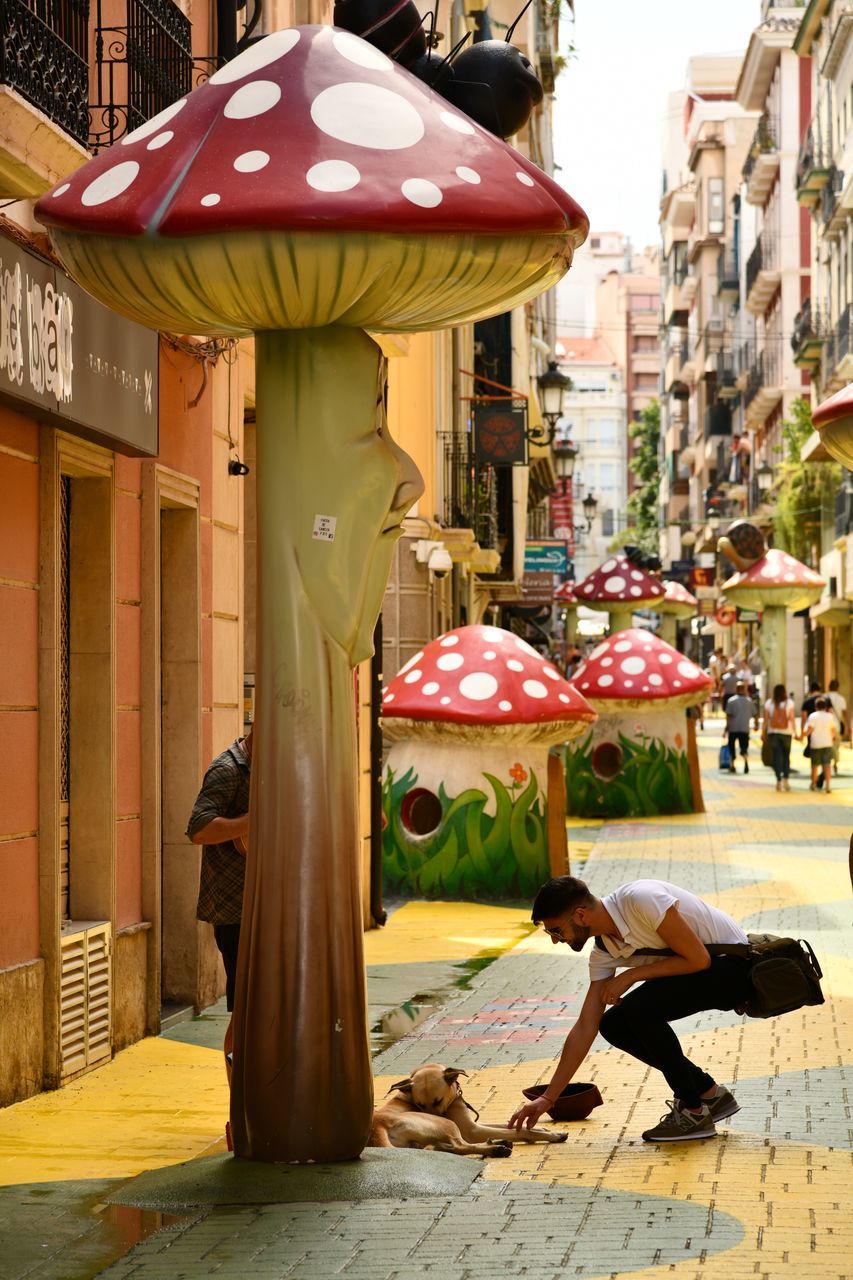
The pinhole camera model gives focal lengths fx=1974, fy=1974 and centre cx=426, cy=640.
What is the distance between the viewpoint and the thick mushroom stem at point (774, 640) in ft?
128

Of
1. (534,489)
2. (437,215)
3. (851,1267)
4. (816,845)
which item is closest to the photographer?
(851,1267)

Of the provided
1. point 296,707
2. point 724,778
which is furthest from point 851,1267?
point 724,778

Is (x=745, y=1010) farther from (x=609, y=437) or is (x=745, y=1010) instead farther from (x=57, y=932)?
(x=609, y=437)

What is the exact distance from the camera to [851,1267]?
19.0 feet

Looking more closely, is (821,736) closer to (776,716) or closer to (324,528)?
(776,716)

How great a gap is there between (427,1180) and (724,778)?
93.6 ft

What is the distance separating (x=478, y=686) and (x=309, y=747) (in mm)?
9973

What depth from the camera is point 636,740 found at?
2648 centimetres

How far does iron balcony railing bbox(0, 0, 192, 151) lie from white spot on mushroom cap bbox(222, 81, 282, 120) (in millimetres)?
1556

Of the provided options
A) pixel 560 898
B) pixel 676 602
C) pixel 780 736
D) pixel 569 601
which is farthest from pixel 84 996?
pixel 676 602

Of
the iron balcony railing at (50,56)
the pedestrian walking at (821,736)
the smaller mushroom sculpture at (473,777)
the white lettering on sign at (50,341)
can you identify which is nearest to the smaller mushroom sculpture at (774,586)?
the pedestrian walking at (821,736)

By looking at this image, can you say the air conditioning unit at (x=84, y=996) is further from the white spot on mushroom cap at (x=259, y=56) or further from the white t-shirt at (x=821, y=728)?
the white t-shirt at (x=821, y=728)

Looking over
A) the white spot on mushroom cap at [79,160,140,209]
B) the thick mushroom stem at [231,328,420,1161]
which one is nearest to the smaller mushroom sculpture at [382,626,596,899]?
the thick mushroom stem at [231,328,420,1161]

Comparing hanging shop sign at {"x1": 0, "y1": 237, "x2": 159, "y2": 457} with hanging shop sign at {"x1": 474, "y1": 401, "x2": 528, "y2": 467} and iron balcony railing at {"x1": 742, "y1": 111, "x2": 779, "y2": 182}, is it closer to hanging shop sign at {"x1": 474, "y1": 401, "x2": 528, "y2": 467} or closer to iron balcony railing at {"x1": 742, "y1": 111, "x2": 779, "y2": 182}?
hanging shop sign at {"x1": 474, "y1": 401, "x2": 528, "y2": 467}
